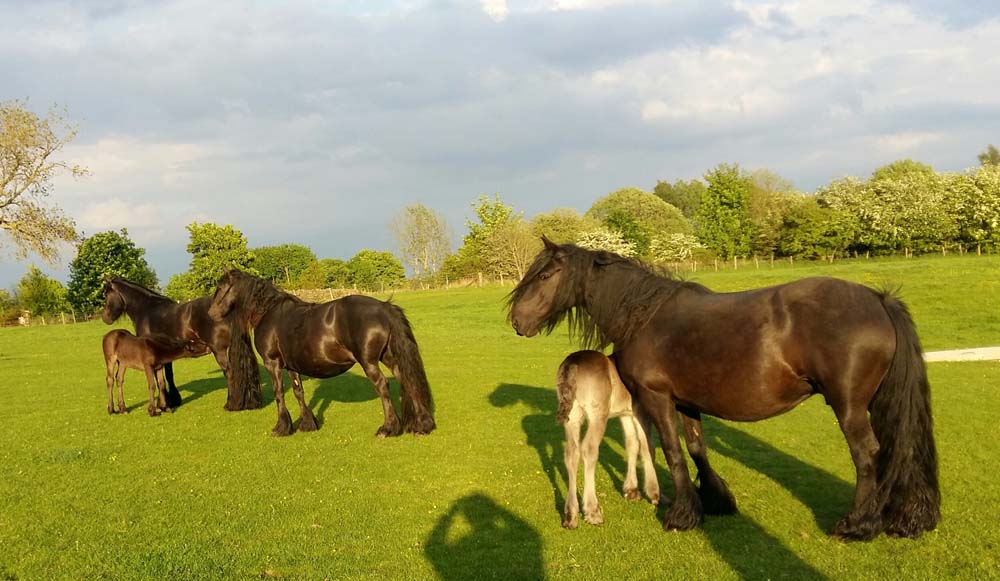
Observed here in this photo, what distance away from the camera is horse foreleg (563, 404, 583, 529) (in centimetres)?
587

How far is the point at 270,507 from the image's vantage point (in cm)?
668

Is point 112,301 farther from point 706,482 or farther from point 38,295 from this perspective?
point 38,295

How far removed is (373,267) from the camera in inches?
3415

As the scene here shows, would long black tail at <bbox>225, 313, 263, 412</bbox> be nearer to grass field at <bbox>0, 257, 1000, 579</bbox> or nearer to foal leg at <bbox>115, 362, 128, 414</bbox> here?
grass field at <bbox>0, 257, 1000, 579</bbox>

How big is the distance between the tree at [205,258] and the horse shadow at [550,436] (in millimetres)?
55311

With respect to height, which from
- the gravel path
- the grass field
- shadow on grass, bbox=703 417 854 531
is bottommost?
the gravel path

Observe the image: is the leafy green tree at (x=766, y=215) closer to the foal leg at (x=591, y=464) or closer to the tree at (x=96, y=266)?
the tree at (x=96, y=266)

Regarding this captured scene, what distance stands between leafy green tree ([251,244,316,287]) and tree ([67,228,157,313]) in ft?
119

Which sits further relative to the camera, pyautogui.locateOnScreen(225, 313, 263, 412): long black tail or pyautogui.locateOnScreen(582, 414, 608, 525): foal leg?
pyautogui.locateOnScreen(225, 313, 263, 412): long black tail

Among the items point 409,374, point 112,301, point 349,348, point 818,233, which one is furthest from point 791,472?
point 818,233

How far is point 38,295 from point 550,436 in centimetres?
5824

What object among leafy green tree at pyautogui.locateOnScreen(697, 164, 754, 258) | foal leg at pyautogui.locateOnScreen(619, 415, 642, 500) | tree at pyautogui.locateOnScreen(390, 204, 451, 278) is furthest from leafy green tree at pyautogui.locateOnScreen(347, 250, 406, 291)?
foal leg at pyautogui.locateOnScreen(619, 415, 642, 500)

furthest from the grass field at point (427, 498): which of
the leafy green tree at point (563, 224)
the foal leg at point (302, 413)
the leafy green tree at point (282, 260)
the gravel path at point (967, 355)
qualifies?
the leafy green tree at point (282, 260)

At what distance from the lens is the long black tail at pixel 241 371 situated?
1172 centimetres
